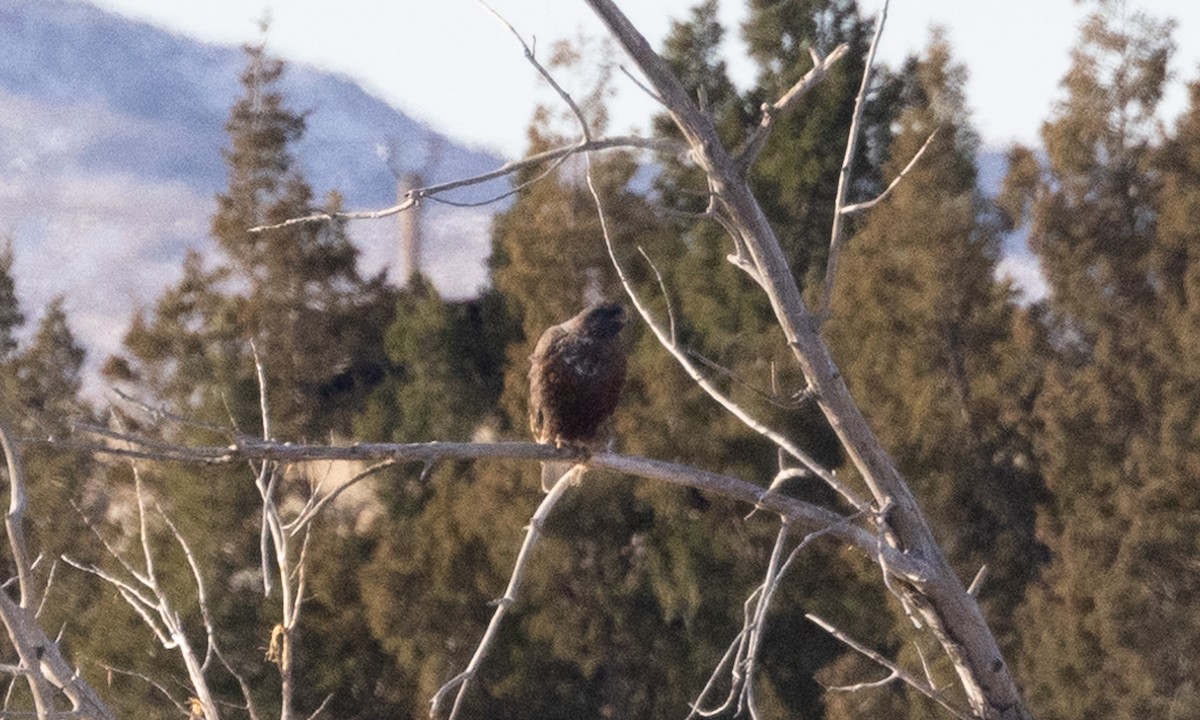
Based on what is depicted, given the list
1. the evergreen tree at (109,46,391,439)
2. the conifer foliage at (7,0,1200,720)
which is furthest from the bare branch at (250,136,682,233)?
the evergreen tree at (109,46,391,439)

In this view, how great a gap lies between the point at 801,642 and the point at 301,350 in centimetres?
595

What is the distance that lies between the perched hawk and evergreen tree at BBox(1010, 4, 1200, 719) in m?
7.44

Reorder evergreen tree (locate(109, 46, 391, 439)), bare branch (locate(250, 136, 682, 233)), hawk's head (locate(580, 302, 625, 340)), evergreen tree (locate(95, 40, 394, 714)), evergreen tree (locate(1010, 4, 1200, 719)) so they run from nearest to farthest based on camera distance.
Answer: bare branch (locate(250, 136, 682, 233)), hawk's head (locate(580, 302, 625, 340)), evergreen tree (locate(1010, 4, 1200, 719)), evergreen tree (locate(95, 40, 394, 714)), evergreen tree (locate(109, 46, 391, 439))

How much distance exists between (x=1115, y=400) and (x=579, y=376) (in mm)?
7990

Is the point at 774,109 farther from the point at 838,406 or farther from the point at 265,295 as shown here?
the point at 265,295

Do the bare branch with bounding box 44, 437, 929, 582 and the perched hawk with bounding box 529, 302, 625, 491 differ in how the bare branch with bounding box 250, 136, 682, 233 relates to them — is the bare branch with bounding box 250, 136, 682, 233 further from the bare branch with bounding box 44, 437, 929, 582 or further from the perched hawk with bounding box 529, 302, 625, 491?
the perched hawk with bounding box 529, 302, 625, 491

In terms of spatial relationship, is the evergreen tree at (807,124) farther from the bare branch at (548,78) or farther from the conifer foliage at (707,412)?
the bare branch at (548,78)

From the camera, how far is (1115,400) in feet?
36.3

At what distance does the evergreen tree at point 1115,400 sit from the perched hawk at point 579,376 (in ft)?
24.4

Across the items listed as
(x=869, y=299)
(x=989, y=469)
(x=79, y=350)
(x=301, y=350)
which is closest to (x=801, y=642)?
(x=989, y=469)

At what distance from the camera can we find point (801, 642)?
1369 centimetres

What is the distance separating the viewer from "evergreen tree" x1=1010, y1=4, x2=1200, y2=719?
34.6ft

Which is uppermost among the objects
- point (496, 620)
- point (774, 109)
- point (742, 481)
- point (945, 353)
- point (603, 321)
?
point (945, 353)

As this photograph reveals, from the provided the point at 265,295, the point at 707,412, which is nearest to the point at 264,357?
the point at 265,295
